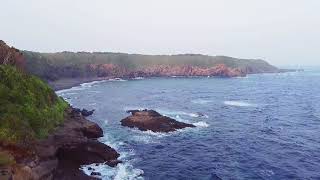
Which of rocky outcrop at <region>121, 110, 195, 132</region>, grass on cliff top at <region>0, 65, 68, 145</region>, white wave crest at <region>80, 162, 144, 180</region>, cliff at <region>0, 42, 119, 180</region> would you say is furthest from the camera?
rocky outcrop at <region>121, 110, 195, 132</region>

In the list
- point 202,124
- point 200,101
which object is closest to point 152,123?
point 202,124

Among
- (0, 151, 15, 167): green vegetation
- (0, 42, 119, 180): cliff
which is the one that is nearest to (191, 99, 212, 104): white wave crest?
(0, 42, 119, 180): cliff

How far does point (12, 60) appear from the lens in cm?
9106

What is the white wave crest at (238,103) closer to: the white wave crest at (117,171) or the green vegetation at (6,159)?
the white wave crest at (117,171)

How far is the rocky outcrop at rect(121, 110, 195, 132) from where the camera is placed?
77.9 meters

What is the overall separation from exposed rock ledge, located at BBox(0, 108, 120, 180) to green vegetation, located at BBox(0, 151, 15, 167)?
0.72 metres

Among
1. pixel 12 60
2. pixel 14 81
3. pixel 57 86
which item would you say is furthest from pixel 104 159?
pixel 57 86

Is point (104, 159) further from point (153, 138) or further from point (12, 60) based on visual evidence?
point (12, 60)

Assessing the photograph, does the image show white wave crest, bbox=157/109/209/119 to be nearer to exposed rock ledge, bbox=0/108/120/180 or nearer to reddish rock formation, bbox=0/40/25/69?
exposed rock ledge, bbox=0/108/120/180

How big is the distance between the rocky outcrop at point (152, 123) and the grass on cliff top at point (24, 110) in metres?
15.2

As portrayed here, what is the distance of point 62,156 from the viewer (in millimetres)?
56312

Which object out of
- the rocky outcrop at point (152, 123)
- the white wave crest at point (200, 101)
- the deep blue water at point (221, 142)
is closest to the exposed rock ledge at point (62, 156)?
the deep blue water at point (221, 142)

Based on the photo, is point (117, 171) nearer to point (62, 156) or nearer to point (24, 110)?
point (62, 156)

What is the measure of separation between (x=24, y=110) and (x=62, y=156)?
8748mm
